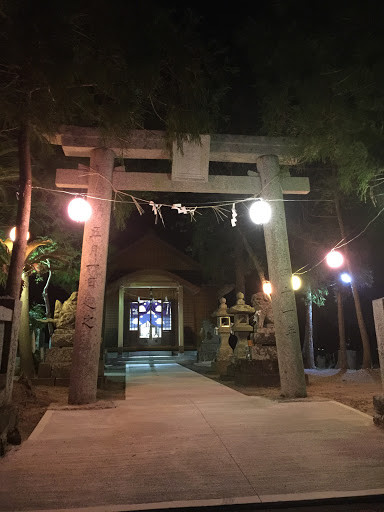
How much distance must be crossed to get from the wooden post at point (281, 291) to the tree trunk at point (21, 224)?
16.4 ft

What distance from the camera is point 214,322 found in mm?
22375

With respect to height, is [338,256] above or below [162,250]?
below

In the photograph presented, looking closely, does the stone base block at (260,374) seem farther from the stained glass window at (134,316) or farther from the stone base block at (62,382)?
the stained glass window at (134,316)

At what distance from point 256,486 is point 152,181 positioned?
652cm

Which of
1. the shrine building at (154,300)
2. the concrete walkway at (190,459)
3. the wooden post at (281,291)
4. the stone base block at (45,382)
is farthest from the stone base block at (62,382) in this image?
the shrine building at (154,300)

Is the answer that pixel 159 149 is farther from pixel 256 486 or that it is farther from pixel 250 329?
pixel 250 329

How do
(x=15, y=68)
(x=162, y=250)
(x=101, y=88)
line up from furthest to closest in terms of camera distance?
(x=162, y=250)
(x=101, y=88)
(x=15, y=68)

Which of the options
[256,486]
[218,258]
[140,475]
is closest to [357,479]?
[256,486]

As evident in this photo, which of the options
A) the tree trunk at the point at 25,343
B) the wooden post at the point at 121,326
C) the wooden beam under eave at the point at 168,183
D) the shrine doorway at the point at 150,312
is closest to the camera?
the wooden beam under eave at the point at 168,183

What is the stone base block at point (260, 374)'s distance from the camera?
1024 cm

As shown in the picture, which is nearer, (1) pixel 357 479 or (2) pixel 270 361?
(1) pixel 357 479

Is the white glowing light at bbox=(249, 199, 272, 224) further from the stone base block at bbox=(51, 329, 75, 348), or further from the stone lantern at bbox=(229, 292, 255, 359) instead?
the stone base block at bbox=(51, 329, 75, 348)

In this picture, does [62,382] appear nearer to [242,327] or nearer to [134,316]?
[242,327]

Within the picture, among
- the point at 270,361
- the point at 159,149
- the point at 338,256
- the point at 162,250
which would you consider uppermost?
the point at 162,250
